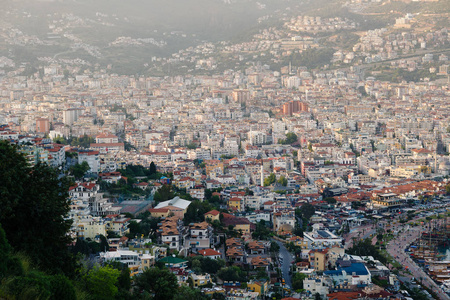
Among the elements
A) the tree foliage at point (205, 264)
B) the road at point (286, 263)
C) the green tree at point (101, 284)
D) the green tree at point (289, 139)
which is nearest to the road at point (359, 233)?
the road at point (286, 263)

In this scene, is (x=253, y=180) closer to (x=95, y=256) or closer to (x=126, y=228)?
(x=126, y=228)

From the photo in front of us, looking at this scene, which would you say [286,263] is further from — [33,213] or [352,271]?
[33,213]

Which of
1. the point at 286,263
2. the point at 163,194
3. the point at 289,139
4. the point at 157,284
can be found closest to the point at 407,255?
the point at 286,263

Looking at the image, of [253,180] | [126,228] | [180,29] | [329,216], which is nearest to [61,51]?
[180,29]

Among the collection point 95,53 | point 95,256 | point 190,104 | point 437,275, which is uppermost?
point 95,53

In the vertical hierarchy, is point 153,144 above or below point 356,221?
above

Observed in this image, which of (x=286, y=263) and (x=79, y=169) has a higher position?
(x=79, y=169)

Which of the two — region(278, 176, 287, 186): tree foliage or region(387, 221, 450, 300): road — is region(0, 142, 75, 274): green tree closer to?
region(387, 221, 450, 300): road
